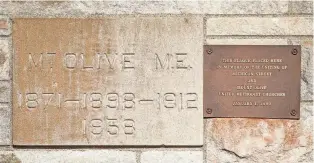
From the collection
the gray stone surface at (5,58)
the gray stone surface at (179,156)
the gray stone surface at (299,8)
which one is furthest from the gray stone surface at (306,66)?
the gray stone surface at (5,58)

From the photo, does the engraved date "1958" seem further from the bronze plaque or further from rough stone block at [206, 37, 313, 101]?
rough stone block at [206, 37, 313, 101]

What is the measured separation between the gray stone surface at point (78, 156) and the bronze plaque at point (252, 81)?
2.00 ft

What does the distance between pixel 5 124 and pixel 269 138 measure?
1.71m

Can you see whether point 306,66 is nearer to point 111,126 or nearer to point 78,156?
point 111,126

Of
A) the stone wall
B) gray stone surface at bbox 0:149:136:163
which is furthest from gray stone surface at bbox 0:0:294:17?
gray stone surface at bbox 0:149:136:163

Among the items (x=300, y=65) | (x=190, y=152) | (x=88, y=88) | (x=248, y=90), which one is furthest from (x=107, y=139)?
(x=300, y=65)

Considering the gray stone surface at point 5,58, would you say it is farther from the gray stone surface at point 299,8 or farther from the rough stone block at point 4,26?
the gray stone surface at point 299,8

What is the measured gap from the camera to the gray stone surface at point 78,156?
320 cm

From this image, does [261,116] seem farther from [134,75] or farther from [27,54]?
[27,54]

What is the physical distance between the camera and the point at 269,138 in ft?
10.4

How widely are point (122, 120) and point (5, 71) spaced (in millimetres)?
826

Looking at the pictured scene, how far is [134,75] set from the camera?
10.4ft

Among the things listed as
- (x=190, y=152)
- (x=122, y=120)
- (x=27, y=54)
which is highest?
(x=27, y=54)

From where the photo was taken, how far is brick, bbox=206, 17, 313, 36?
3162mm
